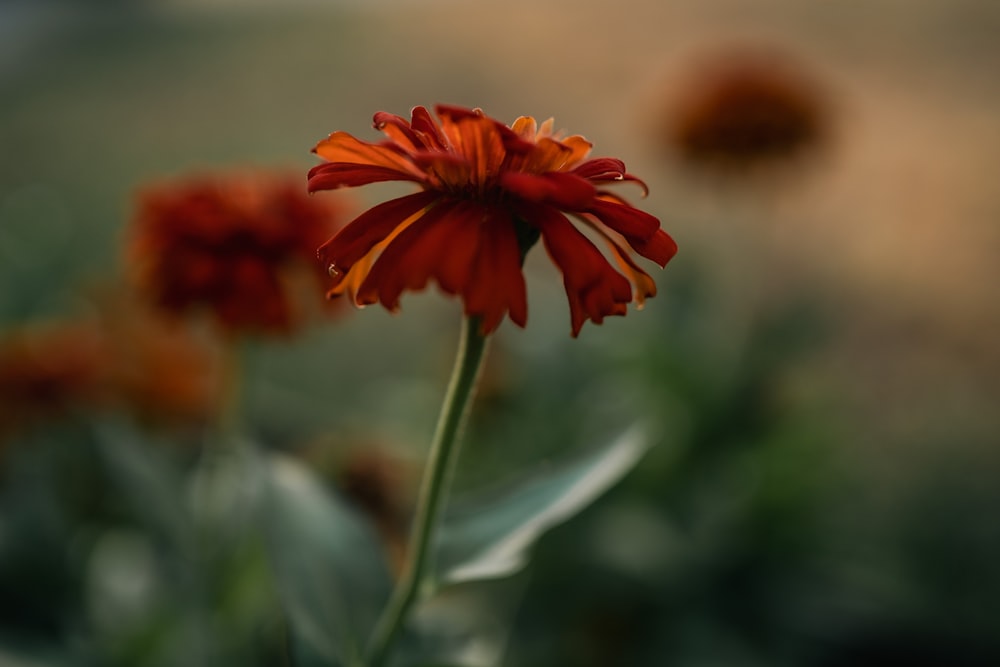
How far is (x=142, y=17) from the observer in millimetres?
3688

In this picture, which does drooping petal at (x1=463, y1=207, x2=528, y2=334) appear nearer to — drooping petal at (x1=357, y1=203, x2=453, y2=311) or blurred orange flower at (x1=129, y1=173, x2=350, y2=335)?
drooping petal at (x1=357, y1=203, x2=453, y2=311)

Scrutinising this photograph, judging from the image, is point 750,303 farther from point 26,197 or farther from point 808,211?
point 26,197

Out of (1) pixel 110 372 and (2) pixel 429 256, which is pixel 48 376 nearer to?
(1) pixel 110 372

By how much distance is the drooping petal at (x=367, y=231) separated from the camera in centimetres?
44

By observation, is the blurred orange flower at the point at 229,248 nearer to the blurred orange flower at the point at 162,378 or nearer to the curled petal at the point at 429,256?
the curled petal at the point at 429,256

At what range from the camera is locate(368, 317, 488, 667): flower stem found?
1.64ft

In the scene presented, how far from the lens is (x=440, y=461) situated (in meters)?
0.52

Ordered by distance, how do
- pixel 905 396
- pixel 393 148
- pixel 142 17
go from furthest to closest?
1. pixel 142 17
2. pixel 905 396
3. pixel 393 148

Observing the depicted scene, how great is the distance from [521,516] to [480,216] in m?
0.27

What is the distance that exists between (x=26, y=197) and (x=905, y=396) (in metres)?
2.04

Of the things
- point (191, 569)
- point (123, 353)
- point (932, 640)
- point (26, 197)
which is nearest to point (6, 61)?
point (26, 197)

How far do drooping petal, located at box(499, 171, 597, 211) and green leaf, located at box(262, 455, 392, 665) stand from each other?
0.38m

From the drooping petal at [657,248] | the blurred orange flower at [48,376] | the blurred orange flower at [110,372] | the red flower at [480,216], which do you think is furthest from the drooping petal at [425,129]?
the blurred orange flower at [48,376]

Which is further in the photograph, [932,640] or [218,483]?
[932,640]
